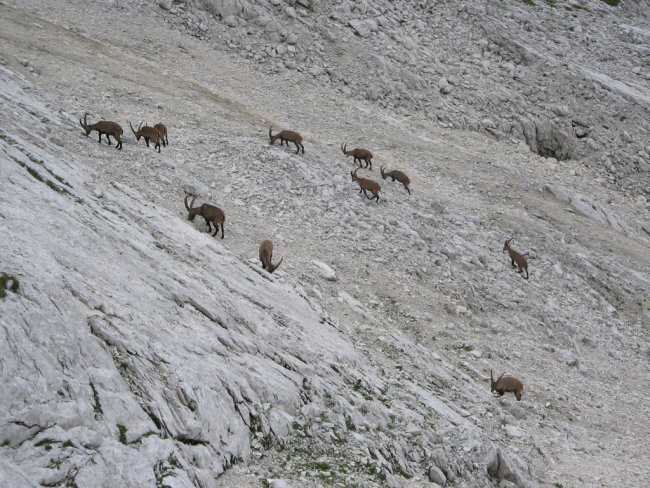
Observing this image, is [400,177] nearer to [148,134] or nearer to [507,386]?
[148,134]

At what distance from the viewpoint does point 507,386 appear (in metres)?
16.0

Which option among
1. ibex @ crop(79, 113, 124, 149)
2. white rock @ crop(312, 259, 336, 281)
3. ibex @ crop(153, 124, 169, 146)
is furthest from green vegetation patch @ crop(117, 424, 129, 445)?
ibex @ crop(153, 124, 169, 146)

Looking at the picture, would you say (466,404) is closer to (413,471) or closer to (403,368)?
(403,368)

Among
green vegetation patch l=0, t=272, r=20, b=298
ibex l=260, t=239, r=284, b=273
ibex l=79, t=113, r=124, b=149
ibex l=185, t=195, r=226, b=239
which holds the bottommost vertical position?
ibex l=260, t=239, r=284, b=273

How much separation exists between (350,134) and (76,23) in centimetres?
1367

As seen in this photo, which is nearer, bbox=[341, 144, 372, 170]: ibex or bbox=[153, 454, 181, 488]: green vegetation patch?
bbox=[153, 454, 181, 488]: green vegetation patch

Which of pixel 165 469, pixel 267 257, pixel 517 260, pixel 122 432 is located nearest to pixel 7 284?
pixel 122 432

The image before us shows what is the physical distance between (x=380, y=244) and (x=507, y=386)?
19.2 ft

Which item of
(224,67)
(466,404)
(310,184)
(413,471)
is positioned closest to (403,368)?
(466,404)

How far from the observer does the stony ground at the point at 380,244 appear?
12.3 m

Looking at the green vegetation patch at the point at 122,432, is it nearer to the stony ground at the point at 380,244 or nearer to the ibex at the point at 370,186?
the stony ground at the point at 380,244

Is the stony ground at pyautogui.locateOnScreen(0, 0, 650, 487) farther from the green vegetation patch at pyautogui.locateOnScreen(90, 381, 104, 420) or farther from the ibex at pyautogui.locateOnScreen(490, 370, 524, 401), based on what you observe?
the green vegetation patch at pyautogui.locateOnScreen(90, 381, 104, 420)

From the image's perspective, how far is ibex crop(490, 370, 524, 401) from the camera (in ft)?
52.1

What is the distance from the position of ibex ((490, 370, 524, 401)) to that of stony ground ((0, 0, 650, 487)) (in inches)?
15.7
